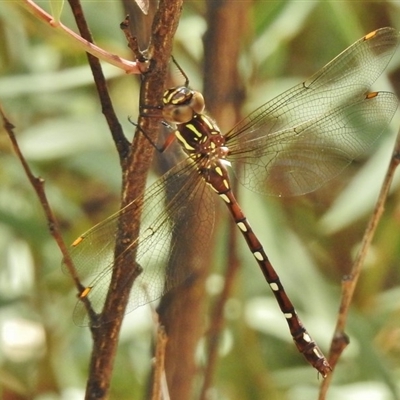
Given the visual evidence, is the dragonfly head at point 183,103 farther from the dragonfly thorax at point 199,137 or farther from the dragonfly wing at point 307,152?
the dragonfly wing at point 307,152

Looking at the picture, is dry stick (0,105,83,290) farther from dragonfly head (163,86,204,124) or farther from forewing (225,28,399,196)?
forewing (225,28,399,196)

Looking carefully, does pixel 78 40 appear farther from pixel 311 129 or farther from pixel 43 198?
pixel 311 129

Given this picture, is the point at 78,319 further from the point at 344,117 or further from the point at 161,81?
the point at 344,117

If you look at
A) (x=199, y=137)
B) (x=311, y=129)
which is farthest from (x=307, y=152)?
(x=199, y=137)

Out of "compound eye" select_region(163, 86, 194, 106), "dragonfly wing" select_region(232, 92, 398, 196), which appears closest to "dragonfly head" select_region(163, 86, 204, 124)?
"compound eye" select_region(163, 86, 194, 106)

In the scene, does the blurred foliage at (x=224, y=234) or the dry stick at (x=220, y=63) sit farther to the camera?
the blurred foliage at (x=224, y=234)

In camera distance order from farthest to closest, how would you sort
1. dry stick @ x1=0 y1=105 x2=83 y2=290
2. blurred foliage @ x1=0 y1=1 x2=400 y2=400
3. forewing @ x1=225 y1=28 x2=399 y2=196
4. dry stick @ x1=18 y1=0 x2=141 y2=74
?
blurred foliage @ x1=0 y1=1 x2=400 y2=400 < forewing @ x1=225 y1=28 x2=399 y2=196 < dry stick @ x1=0 y1=105 x2=83 y2=290 < dry stick @ x1=18 y1=0 x2=141 y2=74

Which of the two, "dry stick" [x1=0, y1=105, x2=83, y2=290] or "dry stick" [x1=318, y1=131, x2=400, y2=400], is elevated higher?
"dry stick" [x1=0, y1=105, x2=83, y2=290]

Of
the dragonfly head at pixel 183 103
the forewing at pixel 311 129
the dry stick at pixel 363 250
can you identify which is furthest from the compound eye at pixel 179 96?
the dry stick at pixel 363 250
